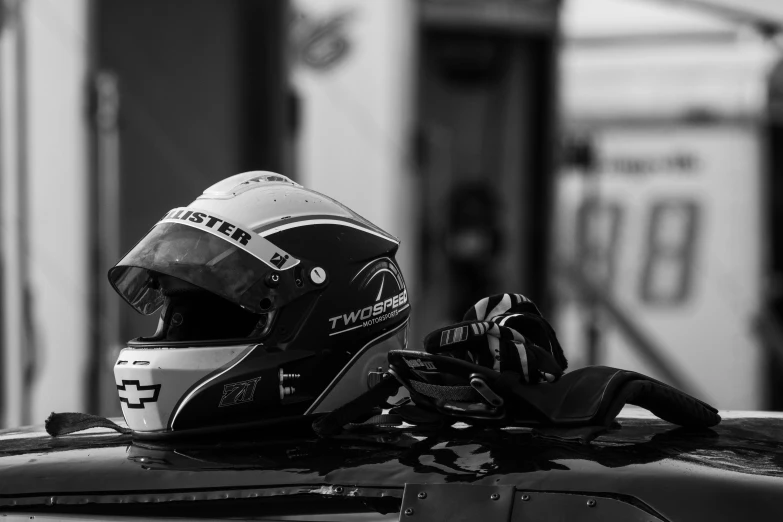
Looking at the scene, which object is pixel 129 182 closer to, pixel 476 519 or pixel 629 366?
pixel 629 366

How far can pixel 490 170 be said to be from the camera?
7.66 meters

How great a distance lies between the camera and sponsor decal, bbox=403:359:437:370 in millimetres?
1817

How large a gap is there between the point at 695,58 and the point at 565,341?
1.86m

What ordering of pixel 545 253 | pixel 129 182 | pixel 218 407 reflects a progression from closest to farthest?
pixel 218 407, pixel 129 182, pixel 545 253

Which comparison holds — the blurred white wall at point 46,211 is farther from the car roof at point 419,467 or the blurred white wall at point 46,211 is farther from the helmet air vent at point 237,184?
the car roof at point 419,467

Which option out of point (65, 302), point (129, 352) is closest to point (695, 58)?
point (65, 302)

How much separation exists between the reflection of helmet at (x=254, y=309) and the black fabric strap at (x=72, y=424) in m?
0.11

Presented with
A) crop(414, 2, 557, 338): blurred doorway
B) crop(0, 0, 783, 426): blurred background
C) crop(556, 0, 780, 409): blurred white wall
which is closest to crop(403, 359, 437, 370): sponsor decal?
crop(0, 0, 783, 426): blurred background

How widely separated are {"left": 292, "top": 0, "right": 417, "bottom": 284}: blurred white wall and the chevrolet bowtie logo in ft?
12.4

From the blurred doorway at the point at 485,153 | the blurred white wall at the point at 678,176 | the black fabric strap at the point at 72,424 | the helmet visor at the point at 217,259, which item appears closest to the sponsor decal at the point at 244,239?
the helmet visor at the point at 217,259

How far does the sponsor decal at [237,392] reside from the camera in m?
1.94

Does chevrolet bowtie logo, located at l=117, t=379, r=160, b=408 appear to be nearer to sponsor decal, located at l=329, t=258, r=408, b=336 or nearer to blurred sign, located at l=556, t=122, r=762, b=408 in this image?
sponsor decal, located at l=329, t=258, r=408, b=336

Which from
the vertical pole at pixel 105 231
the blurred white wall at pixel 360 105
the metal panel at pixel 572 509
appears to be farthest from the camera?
the blurred white wall at pixel 360 105

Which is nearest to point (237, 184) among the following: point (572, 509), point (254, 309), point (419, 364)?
point (254, 309)
